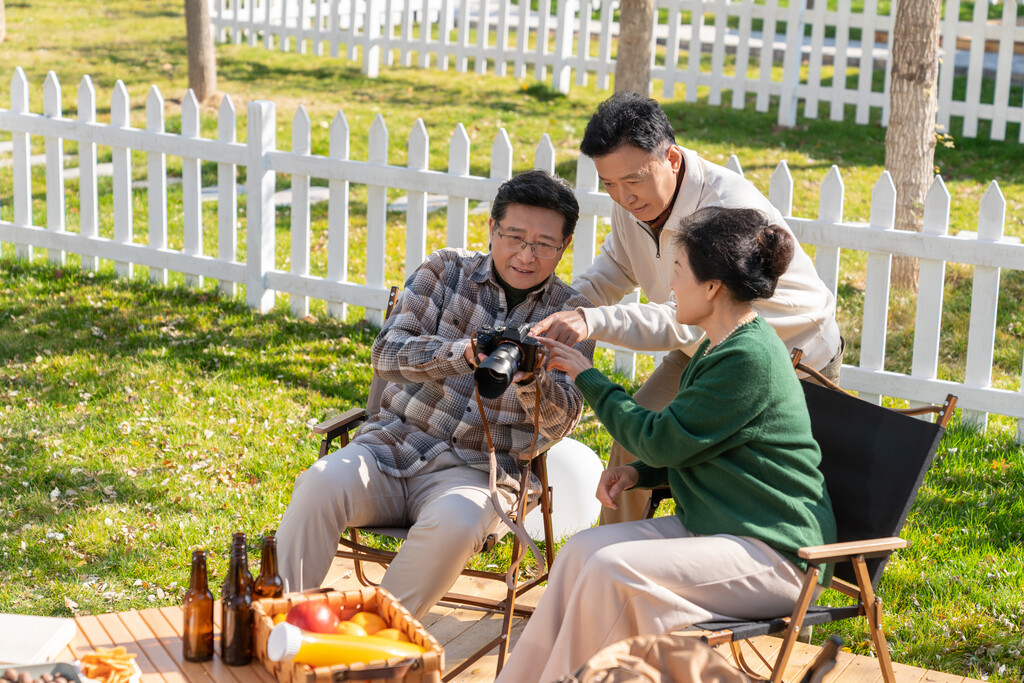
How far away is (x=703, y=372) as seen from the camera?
9.28 ft

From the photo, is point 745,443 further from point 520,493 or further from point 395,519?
point 395,519

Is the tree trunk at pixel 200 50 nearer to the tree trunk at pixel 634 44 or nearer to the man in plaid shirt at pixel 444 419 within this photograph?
the tree trunk at pixel 634 44

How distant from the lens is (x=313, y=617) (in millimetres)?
2473

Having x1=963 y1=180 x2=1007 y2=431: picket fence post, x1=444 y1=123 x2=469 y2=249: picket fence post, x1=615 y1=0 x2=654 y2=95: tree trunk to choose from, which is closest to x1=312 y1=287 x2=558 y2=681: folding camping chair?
x1=444 y1=123 x2=469 y2=249: picket fence post

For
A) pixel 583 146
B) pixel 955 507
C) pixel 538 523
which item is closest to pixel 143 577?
pixel 538 523

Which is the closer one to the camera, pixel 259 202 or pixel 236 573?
pixel 236 573

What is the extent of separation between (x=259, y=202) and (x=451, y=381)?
10.8 ft

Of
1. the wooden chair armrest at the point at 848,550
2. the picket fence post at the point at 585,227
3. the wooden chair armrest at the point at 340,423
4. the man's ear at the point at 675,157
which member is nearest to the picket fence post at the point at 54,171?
the picket fence post at the point at 585,227

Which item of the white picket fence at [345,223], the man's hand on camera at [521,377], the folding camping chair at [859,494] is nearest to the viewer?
the folding camping chair at [859,494]

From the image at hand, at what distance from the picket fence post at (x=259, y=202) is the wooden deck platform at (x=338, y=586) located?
283cm

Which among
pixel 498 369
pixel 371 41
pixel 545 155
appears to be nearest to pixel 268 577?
pixel 498 369

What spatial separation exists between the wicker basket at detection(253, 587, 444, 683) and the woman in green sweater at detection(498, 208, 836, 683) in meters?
A: 0.40

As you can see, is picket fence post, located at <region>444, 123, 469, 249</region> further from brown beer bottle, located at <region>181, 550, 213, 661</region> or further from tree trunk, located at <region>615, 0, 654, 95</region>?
brown beer bottle, located at <region>181, 550, 213, 661</region>

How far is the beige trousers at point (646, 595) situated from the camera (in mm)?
2678
